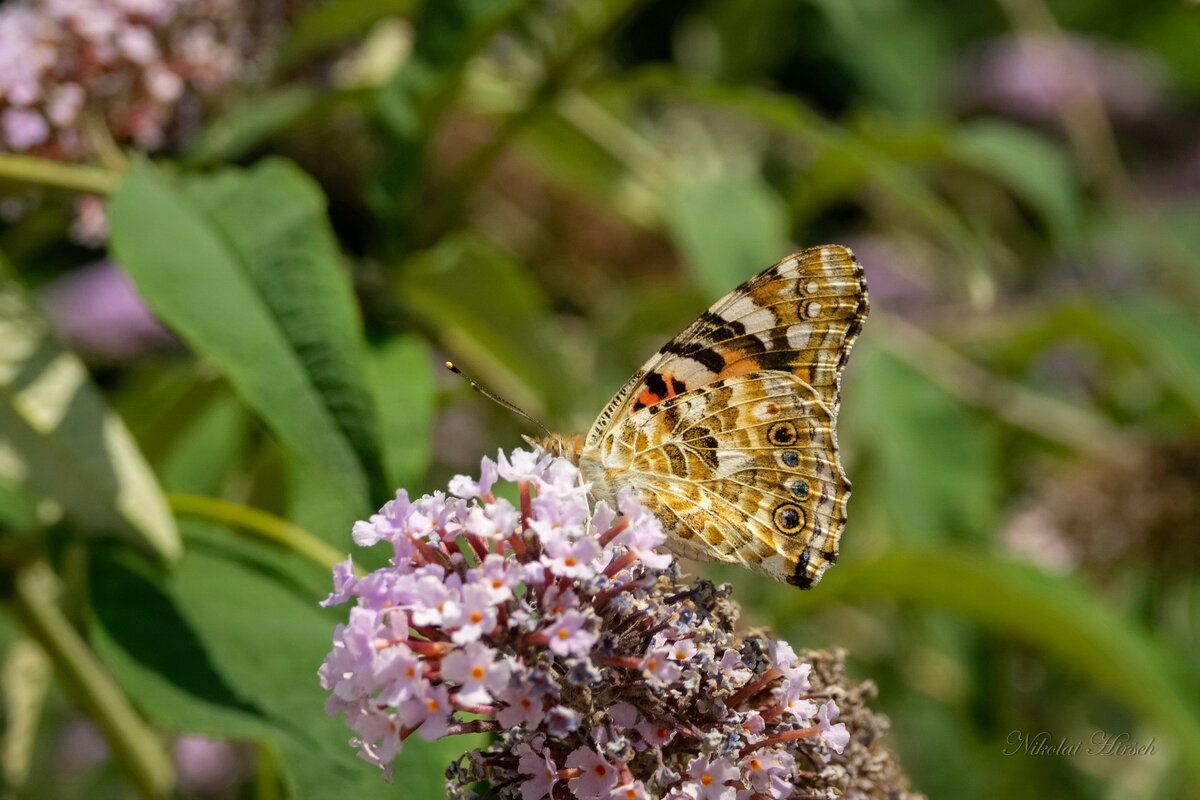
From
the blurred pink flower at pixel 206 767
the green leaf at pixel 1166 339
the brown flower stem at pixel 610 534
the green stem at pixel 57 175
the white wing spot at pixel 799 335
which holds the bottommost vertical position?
the blurred pink flower at pixel 206 767

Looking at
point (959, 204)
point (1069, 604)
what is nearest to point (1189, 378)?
point (1069, 604)

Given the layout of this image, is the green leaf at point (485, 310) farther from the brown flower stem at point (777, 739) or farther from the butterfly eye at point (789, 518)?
the brown flower stem at point (777, 739)

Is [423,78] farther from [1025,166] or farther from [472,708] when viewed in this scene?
[1025,166]

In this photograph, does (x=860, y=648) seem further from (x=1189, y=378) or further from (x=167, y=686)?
(x=167, y=686)

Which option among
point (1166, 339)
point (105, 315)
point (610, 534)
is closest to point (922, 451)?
point (1166, 339)

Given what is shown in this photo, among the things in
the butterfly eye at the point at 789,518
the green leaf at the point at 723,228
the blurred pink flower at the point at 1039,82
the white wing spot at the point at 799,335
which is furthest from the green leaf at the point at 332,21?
the blurred pink flower at the point at 1039,82

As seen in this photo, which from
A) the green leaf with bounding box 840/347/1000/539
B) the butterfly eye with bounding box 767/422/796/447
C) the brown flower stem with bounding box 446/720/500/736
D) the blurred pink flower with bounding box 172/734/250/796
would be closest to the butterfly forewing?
the butterfly eye with bounding box 767/422/796/447
